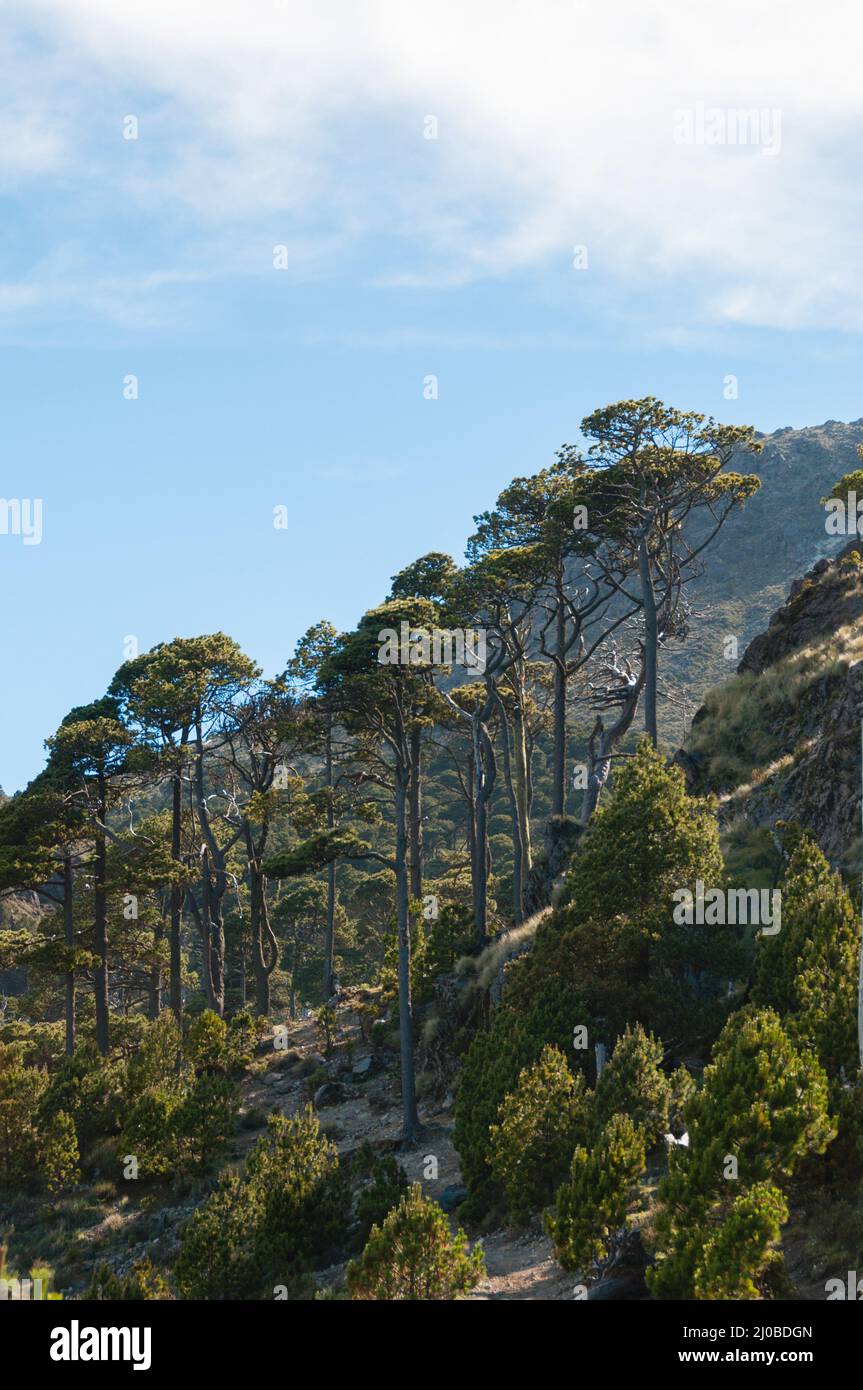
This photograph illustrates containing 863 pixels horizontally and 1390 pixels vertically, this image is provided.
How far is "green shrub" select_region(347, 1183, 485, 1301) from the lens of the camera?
13.0 m

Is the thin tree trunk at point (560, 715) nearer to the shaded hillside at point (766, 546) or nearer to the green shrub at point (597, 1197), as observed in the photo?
the green shrub at point (597, 1197)

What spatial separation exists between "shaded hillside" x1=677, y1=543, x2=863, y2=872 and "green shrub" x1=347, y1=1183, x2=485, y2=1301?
11538 millimetres

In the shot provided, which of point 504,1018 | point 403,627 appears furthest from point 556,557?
point 504,1018

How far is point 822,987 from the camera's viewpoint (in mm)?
16484

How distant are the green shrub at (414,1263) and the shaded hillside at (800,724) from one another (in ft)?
37.9

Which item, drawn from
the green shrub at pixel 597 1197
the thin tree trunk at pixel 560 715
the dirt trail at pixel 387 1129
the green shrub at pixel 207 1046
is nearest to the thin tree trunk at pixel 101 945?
the green shrub at pixel 207 1046

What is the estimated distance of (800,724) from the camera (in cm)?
3080

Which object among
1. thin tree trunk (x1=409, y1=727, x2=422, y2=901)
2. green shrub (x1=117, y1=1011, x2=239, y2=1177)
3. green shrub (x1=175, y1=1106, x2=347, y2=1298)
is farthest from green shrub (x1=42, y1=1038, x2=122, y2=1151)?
thin tree trunk (x1=409, y1=727, x2=422, y2=901)

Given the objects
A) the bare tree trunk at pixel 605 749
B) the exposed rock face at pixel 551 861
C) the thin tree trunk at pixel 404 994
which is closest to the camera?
the thin tree trunk at pixel 404 994

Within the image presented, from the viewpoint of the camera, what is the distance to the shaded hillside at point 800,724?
965 inches

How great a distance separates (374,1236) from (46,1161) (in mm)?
17959

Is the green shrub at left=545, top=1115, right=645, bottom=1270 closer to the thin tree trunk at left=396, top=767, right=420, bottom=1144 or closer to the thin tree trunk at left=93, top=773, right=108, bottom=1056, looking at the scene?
the thin tree trunk at left=396, top=767, right=420, bottom=1144

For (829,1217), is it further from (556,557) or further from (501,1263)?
(556,557)

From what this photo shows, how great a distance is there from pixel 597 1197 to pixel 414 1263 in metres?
2.46
